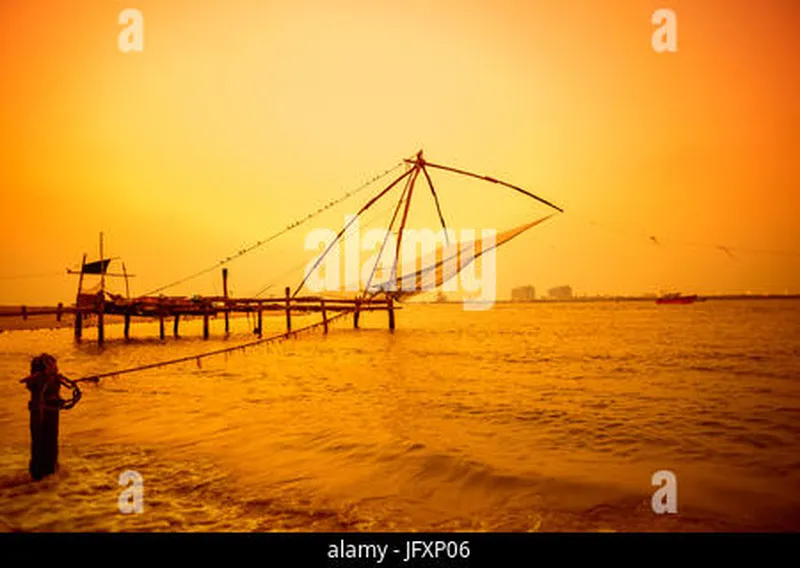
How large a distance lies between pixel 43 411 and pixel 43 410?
15 millimetres

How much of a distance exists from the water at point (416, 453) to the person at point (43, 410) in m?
0.17

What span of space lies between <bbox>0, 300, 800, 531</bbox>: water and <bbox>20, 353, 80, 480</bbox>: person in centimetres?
17

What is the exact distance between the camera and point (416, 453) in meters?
5.55

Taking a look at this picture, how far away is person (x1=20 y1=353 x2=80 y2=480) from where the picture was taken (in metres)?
4.41

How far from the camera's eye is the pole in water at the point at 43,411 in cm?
441

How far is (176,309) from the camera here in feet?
84.9

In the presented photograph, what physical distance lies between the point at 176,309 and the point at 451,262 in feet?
56.5
